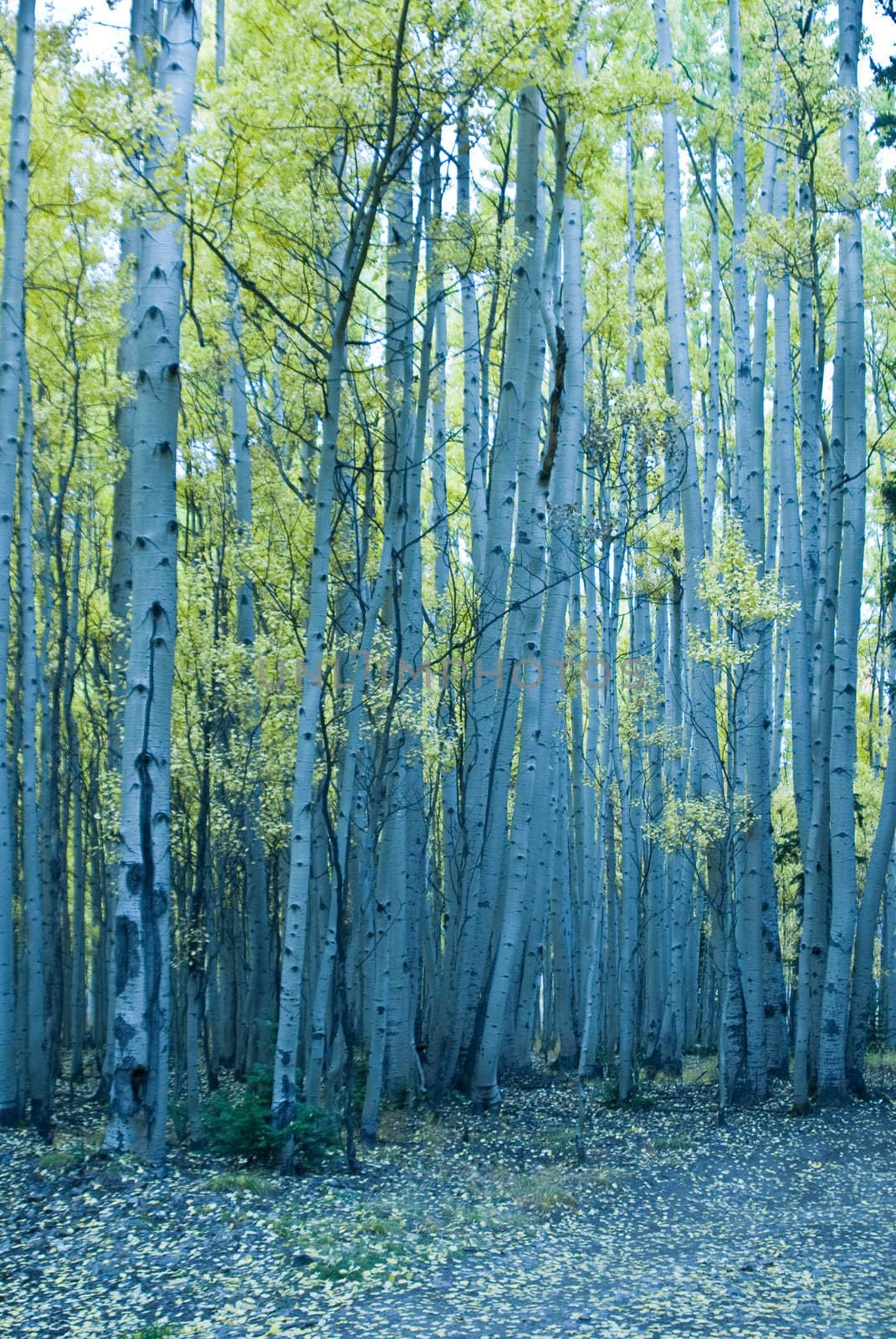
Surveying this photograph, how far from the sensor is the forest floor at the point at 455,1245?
4.37m

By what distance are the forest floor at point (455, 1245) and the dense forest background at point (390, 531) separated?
1.98 feet

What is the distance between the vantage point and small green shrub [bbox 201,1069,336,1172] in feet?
21.7

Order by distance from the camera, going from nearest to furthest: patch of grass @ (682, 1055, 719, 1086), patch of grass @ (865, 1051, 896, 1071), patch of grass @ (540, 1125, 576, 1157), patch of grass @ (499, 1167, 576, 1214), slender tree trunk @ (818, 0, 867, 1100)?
patch of grass @ (499, 1167, 576, 1214) → patch of grass @ (540, 1125, 576, 1157) → slender tree trunk @ (818, 0, 867, 1100) → patch of grass @ (682, 1055, 719, 1086) → patch of grass @ (865, 1051, 896, 1071)

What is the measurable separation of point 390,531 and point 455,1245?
4.62 metres

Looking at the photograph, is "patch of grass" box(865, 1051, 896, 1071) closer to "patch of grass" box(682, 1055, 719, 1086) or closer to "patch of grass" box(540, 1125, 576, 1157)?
"patch of grass" box(682, 1055, 719, 1086)

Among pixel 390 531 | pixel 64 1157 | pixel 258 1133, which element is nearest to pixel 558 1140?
pixel 258 1133

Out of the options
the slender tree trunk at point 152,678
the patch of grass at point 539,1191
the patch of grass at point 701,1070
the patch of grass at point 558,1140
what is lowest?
the patch of grass at point 701,1070

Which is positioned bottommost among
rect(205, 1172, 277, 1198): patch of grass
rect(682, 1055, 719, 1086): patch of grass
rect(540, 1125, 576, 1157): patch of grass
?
rect(682, 1055, 719, 1086): patch of grass

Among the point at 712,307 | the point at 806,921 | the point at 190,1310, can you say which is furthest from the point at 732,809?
the point at 712,307

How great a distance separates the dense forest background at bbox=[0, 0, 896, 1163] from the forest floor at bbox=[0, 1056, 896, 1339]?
23.7 inches

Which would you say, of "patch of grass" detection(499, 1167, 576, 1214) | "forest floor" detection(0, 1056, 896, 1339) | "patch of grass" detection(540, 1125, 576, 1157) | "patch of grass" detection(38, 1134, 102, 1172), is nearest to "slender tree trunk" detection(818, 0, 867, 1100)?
"forest floor" detection(0, 1056, 896, 1339)

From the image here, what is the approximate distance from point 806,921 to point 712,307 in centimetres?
850

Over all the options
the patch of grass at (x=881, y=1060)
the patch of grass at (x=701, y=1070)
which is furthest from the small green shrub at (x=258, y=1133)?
the patch of grass at (x=881, y=1060)

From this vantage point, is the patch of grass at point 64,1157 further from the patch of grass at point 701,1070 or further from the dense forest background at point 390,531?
the patch of grass at point 701,1070
